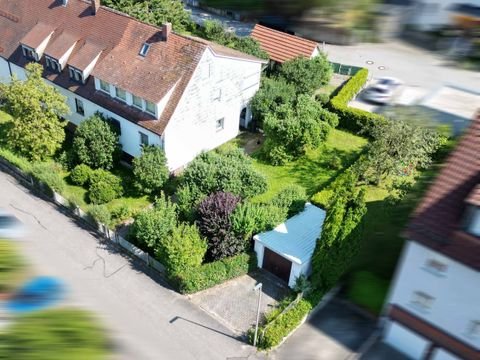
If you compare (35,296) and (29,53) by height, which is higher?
(35,296)

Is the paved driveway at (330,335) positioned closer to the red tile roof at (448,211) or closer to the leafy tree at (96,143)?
the red tile roof at (448,211)

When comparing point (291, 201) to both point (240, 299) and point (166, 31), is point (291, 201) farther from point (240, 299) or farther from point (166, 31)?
point (166, 31)

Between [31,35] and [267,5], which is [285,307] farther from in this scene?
[31,35]

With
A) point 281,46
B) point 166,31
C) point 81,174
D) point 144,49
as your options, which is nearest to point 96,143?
point 81,174

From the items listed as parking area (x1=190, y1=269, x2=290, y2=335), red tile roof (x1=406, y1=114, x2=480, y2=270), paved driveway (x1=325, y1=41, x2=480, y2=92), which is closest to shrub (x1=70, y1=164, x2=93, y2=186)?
parking area (x1=190, y1=269, x2=290, y2=335)

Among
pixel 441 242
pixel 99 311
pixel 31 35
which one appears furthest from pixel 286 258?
pixel 31 35

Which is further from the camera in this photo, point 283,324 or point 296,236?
point 296,236

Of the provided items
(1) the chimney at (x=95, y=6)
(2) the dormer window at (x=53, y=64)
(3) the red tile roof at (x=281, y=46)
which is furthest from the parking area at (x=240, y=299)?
(3) the red tile roof at (x=281, y=46)

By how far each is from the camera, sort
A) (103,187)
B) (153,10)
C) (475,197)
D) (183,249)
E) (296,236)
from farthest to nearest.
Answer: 1. (153,10)
2. (103,187)
3. (296,236)
4. (183,249)
5. (475,197)
